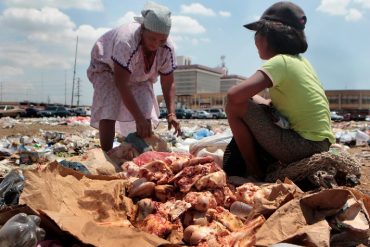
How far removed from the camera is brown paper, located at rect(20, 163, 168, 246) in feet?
6.16

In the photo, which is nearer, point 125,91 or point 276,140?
point 276,140

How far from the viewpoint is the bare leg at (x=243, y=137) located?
3307mm

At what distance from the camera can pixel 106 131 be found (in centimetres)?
418

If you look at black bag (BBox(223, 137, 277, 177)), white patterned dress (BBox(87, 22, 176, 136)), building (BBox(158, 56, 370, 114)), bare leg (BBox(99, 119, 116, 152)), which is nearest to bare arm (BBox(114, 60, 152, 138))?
white patterned dress (BBox(87, 22, 176, 136))

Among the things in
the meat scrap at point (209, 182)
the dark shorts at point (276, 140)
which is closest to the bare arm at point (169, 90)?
the dark shorts at point (276, 140)

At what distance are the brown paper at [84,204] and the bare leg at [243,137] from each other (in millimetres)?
1133

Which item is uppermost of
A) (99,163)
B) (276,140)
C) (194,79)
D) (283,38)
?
(194,79)

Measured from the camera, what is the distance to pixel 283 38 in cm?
336

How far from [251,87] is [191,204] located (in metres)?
1.17

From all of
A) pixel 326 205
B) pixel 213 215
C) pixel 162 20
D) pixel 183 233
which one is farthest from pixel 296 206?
pixel 162 20

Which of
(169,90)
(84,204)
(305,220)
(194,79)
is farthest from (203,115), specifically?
(194,79)

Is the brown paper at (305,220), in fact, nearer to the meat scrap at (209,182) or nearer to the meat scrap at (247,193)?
the meat scrap at (247,193)

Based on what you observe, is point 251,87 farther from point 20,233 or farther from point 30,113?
point 30,113

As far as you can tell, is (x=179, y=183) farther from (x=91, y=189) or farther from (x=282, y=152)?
(x=282, y=152)
